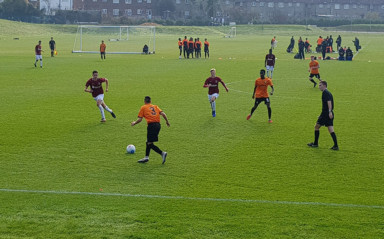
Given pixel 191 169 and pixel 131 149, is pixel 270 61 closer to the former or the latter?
pixel 131 149

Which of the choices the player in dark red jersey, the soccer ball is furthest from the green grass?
the player in dark red jersey

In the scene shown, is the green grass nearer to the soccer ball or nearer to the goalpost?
the soccer ball

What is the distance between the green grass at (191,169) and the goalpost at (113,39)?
37.6 m

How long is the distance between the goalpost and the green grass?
37.6 m

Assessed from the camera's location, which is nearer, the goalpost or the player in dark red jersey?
the player in dark red jersey

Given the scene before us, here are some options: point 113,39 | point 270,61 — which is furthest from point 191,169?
point 113,39

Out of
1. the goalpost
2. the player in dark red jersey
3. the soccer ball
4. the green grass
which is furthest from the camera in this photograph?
the goalpost

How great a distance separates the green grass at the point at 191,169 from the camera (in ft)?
40.6

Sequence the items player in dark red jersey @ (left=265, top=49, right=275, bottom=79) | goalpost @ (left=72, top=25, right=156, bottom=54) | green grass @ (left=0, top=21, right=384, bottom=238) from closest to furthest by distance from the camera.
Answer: green grass @ (left=0, top=21, right=384, bottom=238), player in dark red jersey @ (left=265, top=49, right=275, bottom=79), goalpost @ (left=72, top=25, right=156, bottom=54)

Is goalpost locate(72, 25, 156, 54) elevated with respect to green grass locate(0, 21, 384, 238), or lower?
elevated

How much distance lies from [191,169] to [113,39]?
62602 mm

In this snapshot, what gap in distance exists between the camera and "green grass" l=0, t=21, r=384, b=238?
1237 cm

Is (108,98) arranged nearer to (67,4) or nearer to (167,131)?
(167,131)

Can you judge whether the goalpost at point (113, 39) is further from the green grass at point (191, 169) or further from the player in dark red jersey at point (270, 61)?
the green grass at point (191, 169)
